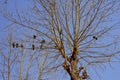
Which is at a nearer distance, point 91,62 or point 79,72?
point 79,72

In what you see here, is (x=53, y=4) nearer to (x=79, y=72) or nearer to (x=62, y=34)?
(x=62, y=34)

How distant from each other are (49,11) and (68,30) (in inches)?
27.5

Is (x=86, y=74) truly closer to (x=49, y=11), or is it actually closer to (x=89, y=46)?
(x=89, y=46)

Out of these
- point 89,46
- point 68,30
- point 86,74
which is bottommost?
point 86,74

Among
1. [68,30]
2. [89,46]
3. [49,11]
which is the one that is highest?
[49,11]

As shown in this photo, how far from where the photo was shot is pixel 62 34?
6.17 m

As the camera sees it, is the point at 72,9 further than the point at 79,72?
Yes

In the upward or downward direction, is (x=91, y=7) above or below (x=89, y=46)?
above

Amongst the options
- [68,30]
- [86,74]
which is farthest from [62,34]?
[86,74]

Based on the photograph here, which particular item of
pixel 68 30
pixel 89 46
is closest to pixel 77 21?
pixel 68 30

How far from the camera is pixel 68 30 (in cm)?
620

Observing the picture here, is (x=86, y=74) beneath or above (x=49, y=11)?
beneath

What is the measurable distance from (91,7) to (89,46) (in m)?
0.99

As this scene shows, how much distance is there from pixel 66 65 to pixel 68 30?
0.89 meters
